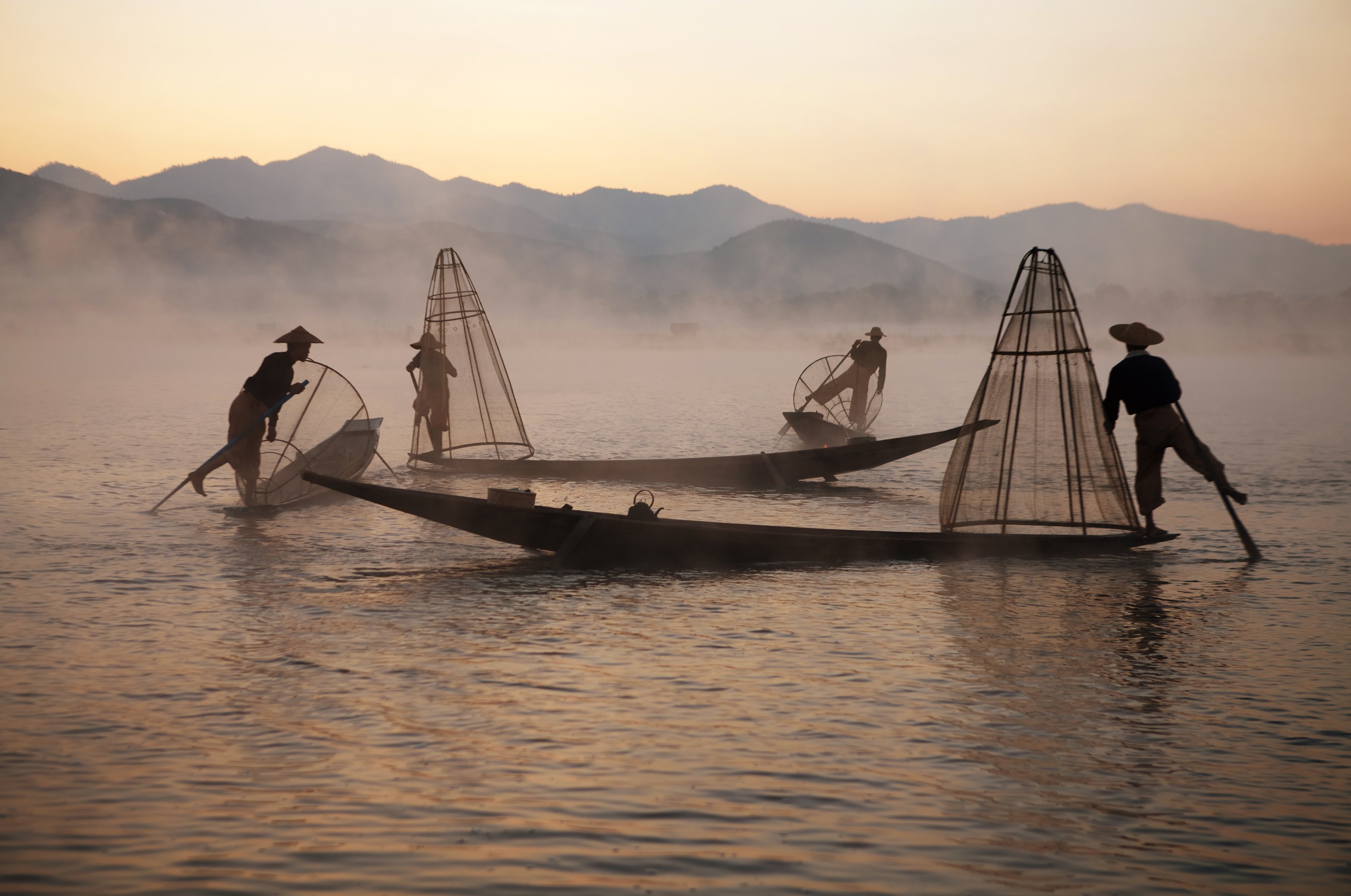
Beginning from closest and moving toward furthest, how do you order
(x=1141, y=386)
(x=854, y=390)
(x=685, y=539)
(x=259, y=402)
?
1. (x=685, y=539)
2. (x=1141, y=386)
3. (x=259, y=402)
4. (x=854, y=390)

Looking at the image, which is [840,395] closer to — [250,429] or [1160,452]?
[1160,452]

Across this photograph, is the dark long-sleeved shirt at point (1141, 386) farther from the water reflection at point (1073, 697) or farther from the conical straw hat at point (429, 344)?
the conical straw hat at point (429, 344)

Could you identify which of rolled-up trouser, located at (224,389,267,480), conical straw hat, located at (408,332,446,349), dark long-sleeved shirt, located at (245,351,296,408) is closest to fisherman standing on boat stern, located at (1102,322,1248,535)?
dark long-sleeved shirt, located at (245,351,296,408)

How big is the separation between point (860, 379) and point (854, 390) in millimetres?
232

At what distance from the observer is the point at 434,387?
14.7m

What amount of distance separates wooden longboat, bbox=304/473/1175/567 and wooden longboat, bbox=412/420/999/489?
4.04 m

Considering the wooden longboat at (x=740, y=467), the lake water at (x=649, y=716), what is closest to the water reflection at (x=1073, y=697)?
the lake water at (x=649, y=716)

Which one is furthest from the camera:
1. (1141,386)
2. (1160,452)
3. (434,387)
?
(434,387)

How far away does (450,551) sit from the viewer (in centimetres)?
960

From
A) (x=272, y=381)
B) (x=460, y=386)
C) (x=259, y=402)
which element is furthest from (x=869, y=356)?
(x=259, y=402)

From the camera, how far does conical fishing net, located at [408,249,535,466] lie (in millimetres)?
14383

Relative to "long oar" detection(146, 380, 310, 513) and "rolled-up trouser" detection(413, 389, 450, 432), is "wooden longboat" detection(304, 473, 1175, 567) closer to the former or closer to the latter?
"long oar" detection(146, 380, 310, 513)

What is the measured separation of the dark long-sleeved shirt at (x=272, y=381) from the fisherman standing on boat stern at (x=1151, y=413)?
7.54 metres

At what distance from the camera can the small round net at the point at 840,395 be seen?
17094 millimetres
